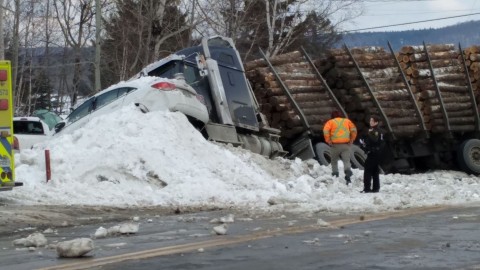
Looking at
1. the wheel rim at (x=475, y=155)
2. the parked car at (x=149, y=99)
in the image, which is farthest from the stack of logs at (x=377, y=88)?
the parked car at (x=149, y=99)

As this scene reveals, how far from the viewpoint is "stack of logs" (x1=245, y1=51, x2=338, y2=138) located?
21234 millimetres

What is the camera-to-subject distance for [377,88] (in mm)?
21781

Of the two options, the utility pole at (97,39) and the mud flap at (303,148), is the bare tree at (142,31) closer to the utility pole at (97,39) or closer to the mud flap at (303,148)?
the utility pole at (97,39)

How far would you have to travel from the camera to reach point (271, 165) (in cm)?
1797

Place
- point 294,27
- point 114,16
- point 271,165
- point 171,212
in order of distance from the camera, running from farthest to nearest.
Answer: point 294,27 → point 114,16 → point 271,165 → point 171,212

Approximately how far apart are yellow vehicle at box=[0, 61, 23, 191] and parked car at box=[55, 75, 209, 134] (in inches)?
173

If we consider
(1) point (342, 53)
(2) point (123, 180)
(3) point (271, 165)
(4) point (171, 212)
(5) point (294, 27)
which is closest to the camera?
(4) point (171, 212)

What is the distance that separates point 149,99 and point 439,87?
8984mm

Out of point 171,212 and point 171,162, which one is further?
point 171,162

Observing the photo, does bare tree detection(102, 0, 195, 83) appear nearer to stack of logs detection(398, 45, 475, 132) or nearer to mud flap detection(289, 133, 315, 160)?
mud flap detection(289, 133, 315, 160)

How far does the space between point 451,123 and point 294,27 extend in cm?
2172

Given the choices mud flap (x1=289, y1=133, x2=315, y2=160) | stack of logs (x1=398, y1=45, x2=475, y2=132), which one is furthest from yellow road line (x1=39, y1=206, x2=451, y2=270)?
stack of logs (x1=398, y1=45, x2=475, y2=132)

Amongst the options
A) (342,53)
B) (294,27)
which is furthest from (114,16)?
(342,53)

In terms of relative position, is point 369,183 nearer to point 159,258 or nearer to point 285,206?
point 285,206
